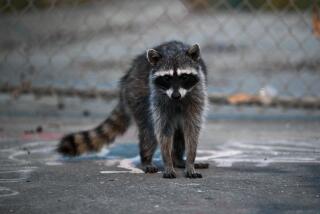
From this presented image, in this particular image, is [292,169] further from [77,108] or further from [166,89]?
[77,108]

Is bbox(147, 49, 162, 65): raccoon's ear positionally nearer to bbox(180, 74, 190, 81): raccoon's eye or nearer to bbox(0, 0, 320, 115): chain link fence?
bbox(180, 74, 190, 81): raccoon's eye

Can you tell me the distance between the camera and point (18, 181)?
5535 millimetres

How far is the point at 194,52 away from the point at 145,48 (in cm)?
593

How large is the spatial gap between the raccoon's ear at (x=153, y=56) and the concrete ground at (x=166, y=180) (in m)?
0.85

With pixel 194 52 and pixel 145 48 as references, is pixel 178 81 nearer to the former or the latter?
pixel 194 52

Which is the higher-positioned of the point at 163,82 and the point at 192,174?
the point at 163,82

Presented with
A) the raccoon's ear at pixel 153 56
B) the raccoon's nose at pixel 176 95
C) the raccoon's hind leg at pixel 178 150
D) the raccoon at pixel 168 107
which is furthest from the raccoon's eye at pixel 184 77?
the raccoon's hind leg at pixel 178 150

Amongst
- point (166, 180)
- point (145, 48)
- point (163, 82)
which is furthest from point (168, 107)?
point (145, 48)

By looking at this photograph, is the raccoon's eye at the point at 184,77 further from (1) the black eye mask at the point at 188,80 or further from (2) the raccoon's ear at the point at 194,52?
(2) the raccoon's ear at the point at 194,52

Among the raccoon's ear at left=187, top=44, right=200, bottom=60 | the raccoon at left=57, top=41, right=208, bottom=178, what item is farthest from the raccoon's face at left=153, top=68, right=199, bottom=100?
the raccoon's ear at left=187, top=44, right=200, bottom=60

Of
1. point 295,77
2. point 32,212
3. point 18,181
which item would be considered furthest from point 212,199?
point 295,77

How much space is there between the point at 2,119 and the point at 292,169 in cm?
411

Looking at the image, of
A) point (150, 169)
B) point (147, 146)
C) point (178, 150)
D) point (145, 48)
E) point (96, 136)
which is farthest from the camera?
point (145, 48)

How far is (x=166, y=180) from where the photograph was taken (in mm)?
5625
